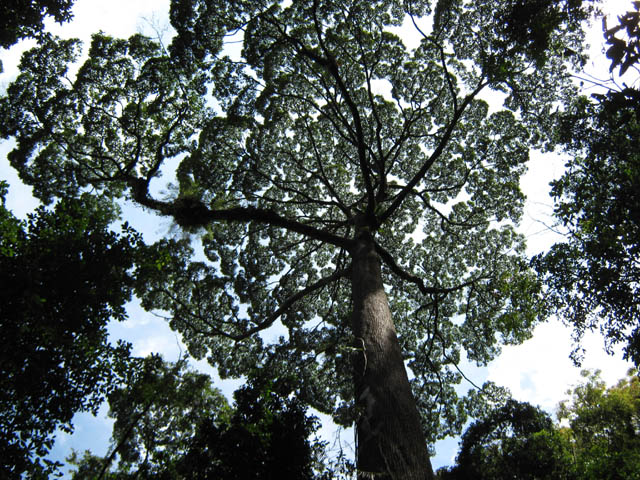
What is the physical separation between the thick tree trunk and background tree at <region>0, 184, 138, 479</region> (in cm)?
296

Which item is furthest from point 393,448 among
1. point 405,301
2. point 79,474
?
point 79,474

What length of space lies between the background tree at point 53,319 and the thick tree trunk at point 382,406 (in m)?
2.96

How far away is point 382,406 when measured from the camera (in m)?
3.32

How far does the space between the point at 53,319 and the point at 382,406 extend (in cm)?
379

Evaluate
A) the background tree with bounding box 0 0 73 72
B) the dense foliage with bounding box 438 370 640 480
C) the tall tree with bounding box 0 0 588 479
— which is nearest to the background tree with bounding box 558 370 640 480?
the dense foliage with bounding box 438 370 640 480

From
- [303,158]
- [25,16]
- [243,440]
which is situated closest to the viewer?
[243,440]

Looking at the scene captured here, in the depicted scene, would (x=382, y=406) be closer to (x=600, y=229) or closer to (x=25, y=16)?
(x=600, y=229)

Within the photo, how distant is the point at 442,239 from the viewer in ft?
33.7

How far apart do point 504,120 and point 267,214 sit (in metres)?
6.40

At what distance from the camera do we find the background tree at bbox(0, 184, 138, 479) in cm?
359

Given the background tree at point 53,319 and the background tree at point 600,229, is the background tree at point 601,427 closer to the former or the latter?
the background tree at point 600,229

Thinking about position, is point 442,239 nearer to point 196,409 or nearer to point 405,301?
point 405,301

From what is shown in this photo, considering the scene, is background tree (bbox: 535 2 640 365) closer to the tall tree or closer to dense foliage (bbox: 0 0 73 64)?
the tall tree

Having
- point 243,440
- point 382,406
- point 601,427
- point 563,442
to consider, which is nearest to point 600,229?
point 382,406
